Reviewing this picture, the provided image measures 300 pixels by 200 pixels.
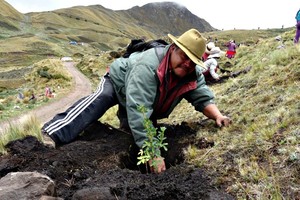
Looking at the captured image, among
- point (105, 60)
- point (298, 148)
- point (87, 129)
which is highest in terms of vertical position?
point (298, 148)

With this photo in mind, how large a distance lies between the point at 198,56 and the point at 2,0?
604 feet

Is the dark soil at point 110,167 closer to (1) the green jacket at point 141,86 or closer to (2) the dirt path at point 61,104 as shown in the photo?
(1) the green jacket at point 141,86

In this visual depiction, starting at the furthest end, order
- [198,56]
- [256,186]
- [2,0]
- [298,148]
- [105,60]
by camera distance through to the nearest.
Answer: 1. [2,0]
2. [105,60]
3. [198,56]
4. [298,148]
5. [256,186]

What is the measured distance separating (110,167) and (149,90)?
1057 millimetres

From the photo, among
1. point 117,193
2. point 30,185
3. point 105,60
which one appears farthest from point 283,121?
point 105,60

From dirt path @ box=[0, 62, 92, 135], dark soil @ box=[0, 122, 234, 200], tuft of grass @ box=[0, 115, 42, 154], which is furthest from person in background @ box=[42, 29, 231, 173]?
dirt path @ box=[0, 62, 92, 135]

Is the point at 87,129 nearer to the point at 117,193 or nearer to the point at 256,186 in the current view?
the point at 117,193

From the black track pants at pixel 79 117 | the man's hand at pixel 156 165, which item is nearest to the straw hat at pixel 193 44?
the man's hand at pixel 156 165

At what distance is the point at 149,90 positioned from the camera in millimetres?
4531

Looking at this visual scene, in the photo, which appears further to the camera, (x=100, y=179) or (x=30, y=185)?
(x=100, y=179)

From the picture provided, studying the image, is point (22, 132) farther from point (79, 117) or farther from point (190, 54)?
point (190, 54)

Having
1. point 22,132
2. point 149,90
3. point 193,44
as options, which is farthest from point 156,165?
point 22,132

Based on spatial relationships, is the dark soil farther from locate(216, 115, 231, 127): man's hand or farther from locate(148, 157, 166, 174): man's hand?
locate(216, 115, 231, 127): man's hand

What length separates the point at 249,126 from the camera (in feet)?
15.5
